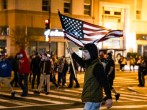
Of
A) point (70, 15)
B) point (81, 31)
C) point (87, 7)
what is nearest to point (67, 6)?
point (70, 15)

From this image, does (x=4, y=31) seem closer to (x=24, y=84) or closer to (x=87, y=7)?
(x=87, y=7)

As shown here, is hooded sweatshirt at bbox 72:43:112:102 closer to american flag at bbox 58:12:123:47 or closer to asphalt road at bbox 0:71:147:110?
asphalt road at bbox 0:71:147:110

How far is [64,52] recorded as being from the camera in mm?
45375

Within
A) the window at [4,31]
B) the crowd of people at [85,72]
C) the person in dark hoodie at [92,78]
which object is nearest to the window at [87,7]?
the window at [4,31]

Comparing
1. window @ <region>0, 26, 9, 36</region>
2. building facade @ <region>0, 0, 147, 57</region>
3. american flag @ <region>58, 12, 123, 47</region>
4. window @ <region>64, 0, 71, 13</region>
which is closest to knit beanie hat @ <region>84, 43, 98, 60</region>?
american flag @ <region>58, 12, 123, 47</region>

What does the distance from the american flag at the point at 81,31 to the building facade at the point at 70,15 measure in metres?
20.0

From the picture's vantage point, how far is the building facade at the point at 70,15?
4228cm

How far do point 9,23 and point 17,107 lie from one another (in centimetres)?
2956

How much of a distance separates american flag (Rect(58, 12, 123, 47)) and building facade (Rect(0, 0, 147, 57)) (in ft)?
65.6

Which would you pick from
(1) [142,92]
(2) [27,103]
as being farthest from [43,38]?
(2) [27,103]

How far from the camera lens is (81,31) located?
15.9m

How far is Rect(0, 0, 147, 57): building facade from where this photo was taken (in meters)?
42.3

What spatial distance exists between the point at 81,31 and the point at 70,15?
2994cm

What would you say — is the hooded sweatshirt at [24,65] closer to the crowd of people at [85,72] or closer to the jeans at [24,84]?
the crowd of people at [85,72]
